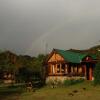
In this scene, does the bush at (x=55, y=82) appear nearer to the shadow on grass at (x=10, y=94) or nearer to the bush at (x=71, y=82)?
the bush at (x=71, y=82)

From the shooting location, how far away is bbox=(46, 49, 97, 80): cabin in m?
49.0

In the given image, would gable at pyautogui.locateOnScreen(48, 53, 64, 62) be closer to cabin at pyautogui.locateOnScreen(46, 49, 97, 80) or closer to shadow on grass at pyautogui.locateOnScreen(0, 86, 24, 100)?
cabin at pyautogui.locateOnScreen(46, 49, 97, 80)

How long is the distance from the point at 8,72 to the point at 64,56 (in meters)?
14.2

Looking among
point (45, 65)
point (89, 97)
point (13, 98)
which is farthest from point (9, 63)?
point (89, 97)

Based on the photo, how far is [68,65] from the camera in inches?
1940

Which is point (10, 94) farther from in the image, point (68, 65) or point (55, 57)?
point (55, 57)

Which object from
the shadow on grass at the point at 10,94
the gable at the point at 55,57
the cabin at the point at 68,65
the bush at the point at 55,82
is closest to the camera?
the shadow on grass at the point at 10,94

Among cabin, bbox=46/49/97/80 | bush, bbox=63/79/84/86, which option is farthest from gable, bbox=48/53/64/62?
bush, bbox=63/79/84/86

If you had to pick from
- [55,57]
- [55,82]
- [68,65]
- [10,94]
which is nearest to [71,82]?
[55,82]

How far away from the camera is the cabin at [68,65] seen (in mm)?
49031

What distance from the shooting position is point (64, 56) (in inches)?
1941

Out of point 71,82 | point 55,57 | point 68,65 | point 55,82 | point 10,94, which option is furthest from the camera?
point 55,57

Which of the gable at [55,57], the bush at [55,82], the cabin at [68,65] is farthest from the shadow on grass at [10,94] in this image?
the gable at [55,57]

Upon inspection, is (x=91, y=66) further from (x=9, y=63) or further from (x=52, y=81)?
(x=9, y=63)
